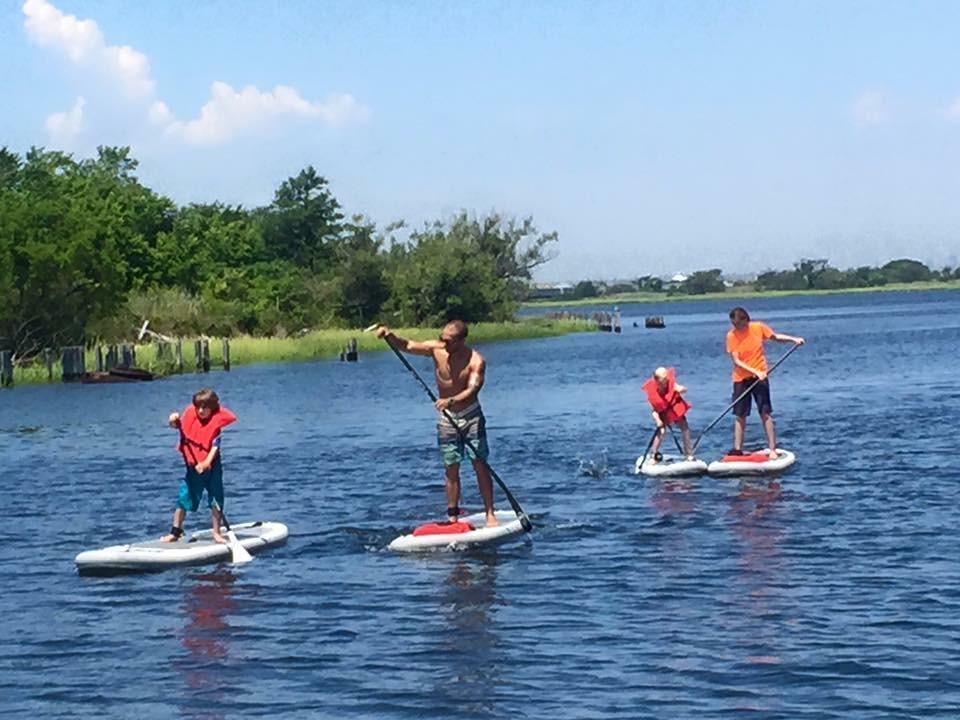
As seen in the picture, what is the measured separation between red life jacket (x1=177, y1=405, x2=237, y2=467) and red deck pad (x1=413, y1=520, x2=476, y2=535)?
2.35m

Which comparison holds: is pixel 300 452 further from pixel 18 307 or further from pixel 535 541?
pixel 18 307

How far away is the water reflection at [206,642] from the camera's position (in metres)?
12.8

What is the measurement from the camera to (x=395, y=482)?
2670cm

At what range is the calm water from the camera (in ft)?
42.0

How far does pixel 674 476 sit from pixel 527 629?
10.4 meters

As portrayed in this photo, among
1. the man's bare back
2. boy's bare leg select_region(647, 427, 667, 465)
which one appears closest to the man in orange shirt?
boy's bare leg select_region(647, 427, 667, 465)

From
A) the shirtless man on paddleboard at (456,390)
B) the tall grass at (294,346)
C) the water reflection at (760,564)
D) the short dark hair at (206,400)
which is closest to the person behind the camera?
the water reflection at (760,564)

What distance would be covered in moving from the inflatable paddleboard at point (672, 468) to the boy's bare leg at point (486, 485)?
6.09 m

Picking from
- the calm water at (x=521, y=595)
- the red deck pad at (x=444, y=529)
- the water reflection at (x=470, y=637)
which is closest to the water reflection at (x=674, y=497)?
the calm water at (x=521, y=595)

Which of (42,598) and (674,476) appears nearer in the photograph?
(42,598)

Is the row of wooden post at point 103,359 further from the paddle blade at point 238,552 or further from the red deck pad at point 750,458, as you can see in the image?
the paddle blade at point 238,552

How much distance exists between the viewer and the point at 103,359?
7031 cm

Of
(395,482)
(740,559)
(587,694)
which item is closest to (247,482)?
(395,482)

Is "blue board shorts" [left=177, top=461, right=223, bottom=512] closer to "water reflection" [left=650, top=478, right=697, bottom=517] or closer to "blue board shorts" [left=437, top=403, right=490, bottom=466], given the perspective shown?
"blue board shorts" [left=437, top=403, right=490, bottom=466]
